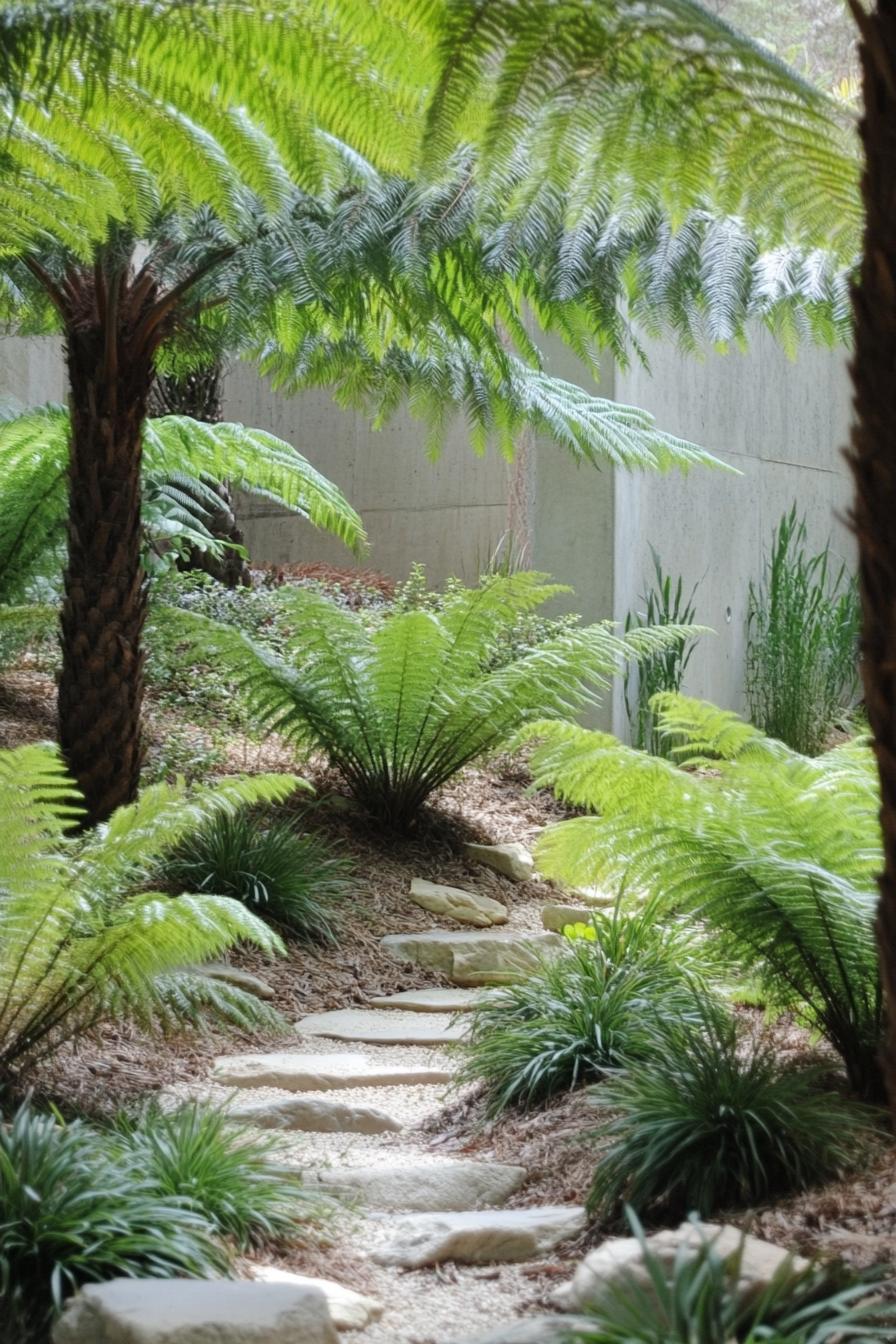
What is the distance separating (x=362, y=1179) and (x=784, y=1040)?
116cm

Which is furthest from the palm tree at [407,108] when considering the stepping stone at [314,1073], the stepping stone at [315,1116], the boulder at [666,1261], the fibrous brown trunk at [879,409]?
the stepping stone at [314,1073]

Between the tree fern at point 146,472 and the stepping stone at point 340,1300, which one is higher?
the tree fern at point 146,472

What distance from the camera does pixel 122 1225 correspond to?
6.84 feet

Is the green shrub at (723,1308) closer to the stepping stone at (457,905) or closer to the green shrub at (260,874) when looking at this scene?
the green shrub at (260,874)

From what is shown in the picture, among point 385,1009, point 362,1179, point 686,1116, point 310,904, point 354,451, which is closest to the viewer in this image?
point 686,1116

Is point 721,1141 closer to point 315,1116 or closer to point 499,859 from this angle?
point 315,1116

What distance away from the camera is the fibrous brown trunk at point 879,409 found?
1435 millimetres

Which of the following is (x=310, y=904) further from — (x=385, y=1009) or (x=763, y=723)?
(x=763, y=723)

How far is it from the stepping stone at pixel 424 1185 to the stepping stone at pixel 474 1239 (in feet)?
0.51

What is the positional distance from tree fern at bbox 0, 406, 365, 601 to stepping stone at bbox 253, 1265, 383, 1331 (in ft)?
13.1

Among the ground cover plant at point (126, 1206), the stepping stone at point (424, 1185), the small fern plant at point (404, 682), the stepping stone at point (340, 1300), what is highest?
the small fern plant at point (404, 682)

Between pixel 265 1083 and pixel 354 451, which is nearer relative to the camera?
pixel 265 1083

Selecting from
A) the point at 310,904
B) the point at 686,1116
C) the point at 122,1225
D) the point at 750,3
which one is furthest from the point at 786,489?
the point at 122,1225

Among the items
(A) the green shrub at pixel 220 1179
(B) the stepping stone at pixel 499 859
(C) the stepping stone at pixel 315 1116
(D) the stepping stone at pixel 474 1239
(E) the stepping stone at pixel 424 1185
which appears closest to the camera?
(A) the green shrub at pixel 220 1179
